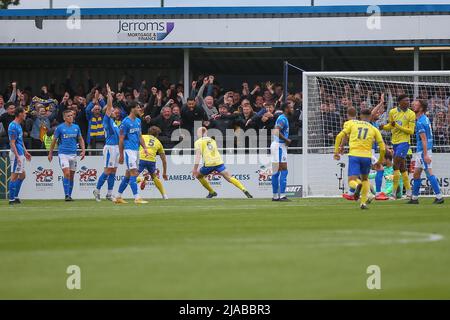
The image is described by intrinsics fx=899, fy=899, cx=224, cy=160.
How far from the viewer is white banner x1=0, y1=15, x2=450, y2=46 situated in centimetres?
2862

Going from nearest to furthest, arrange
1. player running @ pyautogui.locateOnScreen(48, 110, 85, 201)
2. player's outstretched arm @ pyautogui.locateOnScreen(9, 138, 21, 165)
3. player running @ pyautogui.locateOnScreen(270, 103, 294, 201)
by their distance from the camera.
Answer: player running @ pyautogui.locateOnScreen(270, 103, 294, 201) → player's outstretched arm @ pyautogui.locateOnScreen(9, 138, 21, 165) → player running @ pyautogui.locateOnScreen(48, 110, 85, 201)

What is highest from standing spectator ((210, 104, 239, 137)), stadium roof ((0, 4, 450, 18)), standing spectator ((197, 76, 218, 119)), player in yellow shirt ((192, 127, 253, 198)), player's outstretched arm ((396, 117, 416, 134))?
stadium roof ((0, 4, 450, 18))

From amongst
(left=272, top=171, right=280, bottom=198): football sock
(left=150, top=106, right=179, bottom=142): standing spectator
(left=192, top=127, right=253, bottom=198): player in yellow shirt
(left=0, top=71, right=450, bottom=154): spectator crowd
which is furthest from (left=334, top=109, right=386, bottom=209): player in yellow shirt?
(left=150, top=106, right=179, bottom=142): standing spectator

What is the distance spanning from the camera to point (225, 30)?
2925 centimetres

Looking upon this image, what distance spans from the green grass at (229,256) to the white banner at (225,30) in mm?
15095

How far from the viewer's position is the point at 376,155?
81.9ft

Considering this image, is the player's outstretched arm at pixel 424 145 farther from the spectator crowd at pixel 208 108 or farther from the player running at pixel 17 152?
the player running at pixel 17 152

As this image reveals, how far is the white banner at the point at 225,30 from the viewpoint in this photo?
28.6m

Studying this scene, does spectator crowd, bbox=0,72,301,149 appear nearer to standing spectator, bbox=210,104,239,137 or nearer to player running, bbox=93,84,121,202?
standing spectator, bbox=210,104,239,137

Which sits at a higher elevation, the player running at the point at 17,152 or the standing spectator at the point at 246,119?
the standing spectator at the point at 246,119

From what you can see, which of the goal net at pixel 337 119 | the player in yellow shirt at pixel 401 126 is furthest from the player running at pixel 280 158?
the goal net at pixel 337 119

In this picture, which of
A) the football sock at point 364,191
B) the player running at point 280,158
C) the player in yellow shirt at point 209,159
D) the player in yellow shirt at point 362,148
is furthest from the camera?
the player in yellow shirt at point 209,159

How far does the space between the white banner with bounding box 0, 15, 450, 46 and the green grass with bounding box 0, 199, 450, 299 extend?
15.1 metres
